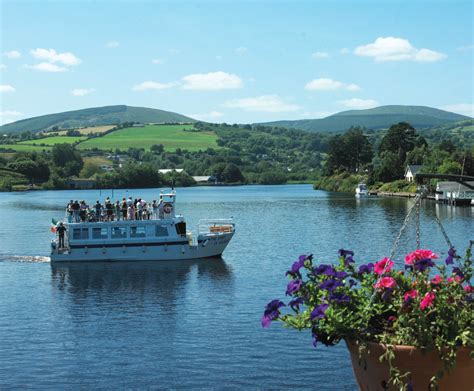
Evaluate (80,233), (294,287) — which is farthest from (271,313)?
(80,233)

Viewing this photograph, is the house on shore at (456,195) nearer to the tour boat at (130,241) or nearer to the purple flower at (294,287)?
the tour boat at (130,241)

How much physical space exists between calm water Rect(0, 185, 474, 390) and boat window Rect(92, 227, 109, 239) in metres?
2.13

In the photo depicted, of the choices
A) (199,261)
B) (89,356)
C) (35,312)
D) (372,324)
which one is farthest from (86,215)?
(372,324)

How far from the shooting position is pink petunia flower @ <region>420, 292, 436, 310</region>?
8422 millimetres

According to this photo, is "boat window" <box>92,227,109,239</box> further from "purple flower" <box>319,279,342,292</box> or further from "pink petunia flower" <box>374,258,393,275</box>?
"purple flower" <box>319,279,342,292</box>

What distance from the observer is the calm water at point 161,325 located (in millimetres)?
21938

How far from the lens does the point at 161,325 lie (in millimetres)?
28859

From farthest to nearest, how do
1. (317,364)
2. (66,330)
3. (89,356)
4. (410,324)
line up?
(66,330) < (89,356) < (317,364) < (410,324)

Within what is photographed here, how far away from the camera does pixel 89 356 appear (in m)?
24.5

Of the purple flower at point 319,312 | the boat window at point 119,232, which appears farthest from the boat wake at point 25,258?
the purple flower at point 319,312

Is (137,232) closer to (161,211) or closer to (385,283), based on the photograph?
(161,211)

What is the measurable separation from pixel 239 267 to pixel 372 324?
36960mm

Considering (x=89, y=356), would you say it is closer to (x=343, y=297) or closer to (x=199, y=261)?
(x=343, y=297)

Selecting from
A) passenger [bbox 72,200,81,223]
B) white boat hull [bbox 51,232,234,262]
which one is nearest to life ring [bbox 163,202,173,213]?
white boat hull [bbox 51,232,234,262]
